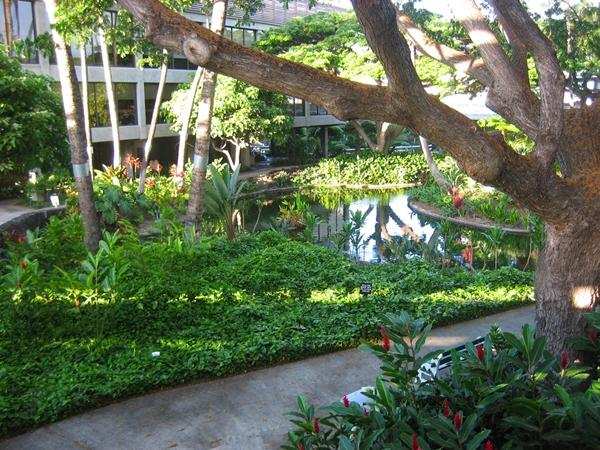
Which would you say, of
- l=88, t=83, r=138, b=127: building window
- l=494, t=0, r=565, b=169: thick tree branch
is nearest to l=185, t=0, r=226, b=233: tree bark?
l=494, t=0, r=565, b=169: thick tree branch

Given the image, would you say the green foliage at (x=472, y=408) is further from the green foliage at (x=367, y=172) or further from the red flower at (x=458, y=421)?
the green foliage at (x=367, y=172)

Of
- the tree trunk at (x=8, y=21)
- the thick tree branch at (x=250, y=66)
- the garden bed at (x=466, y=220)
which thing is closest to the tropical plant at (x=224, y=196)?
the garden bed at (x=466, y=220)

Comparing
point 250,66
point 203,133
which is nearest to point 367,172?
point 203,133

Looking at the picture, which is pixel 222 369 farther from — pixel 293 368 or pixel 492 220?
pixel 492 220

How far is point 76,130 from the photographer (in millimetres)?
7680

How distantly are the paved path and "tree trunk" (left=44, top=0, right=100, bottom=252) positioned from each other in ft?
14.9

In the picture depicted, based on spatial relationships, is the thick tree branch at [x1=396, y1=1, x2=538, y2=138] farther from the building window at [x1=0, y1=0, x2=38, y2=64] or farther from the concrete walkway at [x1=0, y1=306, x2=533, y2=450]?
the building window at [x1=0, y1=0, x2=38, y2=64]

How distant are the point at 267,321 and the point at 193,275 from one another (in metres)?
1.50

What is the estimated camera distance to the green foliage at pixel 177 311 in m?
5.10

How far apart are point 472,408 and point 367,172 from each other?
19.7m

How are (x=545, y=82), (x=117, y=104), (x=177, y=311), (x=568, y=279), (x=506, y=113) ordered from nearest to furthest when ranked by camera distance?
(x=545, y=82), (x=568, y=279), (x=506, y=113), (x=177, y=311), (x=117, y=104)

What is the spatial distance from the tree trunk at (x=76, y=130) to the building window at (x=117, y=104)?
12019 millimetres

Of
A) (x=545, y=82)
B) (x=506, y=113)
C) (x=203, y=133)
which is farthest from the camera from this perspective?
(x=203, y=133)

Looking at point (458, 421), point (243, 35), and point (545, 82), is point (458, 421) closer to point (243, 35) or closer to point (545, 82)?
point (545, 82)
